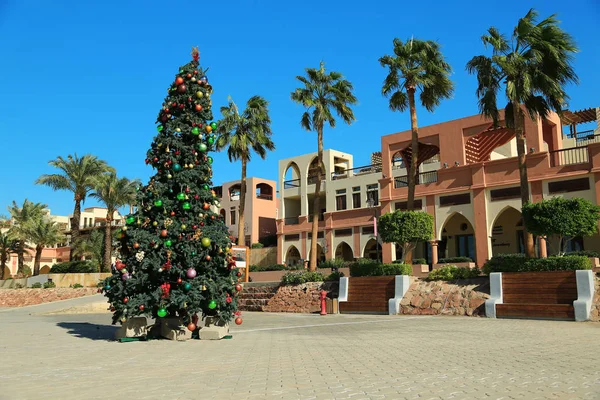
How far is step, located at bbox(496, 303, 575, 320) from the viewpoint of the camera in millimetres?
17125

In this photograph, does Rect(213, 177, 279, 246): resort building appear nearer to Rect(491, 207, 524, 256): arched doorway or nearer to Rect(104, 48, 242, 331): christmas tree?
Rect(491, 207, 524, 256): arched doorway

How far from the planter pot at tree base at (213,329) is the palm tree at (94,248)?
124 ft

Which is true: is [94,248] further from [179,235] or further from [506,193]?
[179,235]

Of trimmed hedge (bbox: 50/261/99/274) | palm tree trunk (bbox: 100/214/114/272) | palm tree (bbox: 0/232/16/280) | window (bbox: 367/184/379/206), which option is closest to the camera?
window (bbox: 367/184/379/206)

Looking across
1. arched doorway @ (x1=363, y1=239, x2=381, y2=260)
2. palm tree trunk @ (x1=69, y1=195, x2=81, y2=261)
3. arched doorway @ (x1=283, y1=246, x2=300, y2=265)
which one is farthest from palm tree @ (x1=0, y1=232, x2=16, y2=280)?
arched doorway @ (x1=363, y1=239, x2=381, y2=260)

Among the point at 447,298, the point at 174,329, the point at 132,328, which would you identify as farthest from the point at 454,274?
the point at 132,328

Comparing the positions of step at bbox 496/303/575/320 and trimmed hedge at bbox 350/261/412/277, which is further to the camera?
trimmed hedge at bbox 350/261/412/277

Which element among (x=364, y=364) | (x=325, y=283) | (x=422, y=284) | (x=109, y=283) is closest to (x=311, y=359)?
(x=364, y=364)

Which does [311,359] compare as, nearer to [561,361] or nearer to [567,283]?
[561,361]

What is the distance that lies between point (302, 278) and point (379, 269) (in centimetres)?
558

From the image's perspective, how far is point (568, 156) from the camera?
27859 millimetres

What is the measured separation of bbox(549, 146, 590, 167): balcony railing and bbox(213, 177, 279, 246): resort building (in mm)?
25741

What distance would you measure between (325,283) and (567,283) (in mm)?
12112

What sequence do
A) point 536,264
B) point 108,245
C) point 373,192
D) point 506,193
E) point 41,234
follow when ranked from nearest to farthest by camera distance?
point 536,264 < point 506,193 < point 373,192 < point 108,245 < point 41,234
